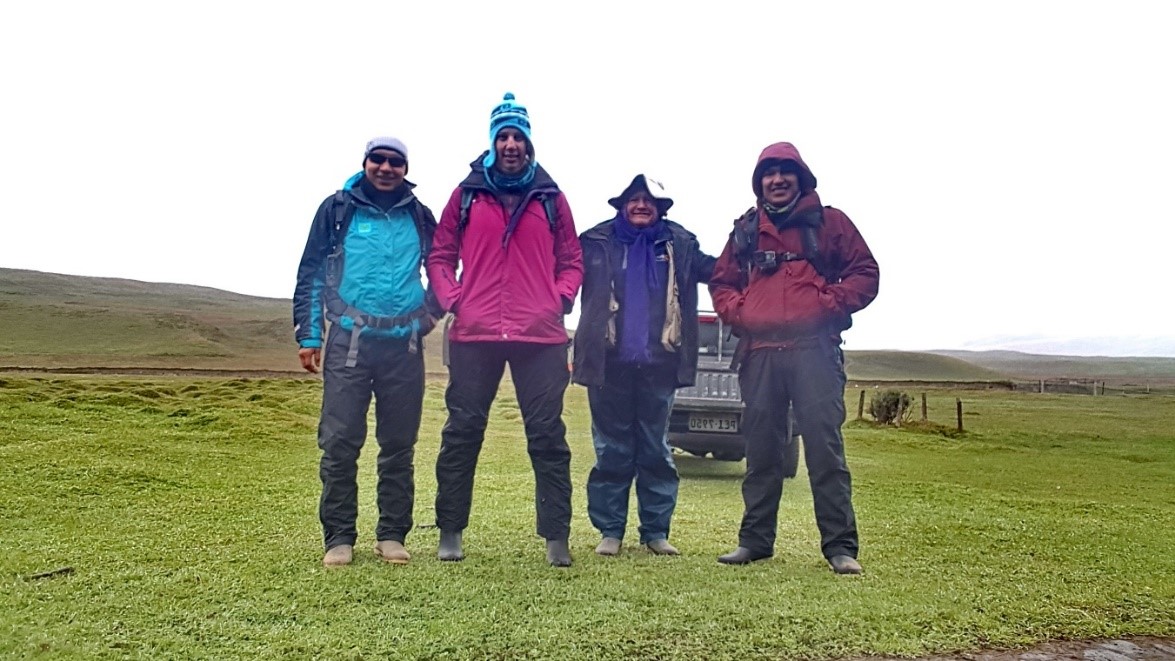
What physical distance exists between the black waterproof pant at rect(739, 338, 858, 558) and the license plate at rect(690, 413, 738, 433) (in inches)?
182

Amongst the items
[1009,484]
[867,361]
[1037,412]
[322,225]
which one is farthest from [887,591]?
[867,361]

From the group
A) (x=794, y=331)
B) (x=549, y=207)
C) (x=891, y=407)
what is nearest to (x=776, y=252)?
(x=794, y=331)

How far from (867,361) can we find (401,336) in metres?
119

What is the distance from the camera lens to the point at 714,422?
9297 mm

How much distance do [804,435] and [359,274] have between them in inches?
90.9

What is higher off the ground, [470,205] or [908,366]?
[470,205]

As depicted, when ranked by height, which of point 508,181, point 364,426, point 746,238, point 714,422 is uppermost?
point 508,181

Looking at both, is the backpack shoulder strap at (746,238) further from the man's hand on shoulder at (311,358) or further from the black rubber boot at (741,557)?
the man's hand on shoulder at (311,358)

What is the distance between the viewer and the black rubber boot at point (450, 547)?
422 cm

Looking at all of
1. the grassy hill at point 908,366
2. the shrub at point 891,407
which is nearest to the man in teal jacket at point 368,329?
the shrub at point 891,407

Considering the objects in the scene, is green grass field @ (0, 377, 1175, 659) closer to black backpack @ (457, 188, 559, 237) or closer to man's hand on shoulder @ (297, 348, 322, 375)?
man's hand on shoulder @ (297, 348, 322, 375)

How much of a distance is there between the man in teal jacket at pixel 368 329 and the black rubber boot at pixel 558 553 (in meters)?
0.68

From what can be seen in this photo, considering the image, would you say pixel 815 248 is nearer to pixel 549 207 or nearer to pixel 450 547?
pixel 549 207

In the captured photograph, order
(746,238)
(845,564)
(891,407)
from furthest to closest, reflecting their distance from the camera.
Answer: (891,407) → (746,238) → (845,564)
